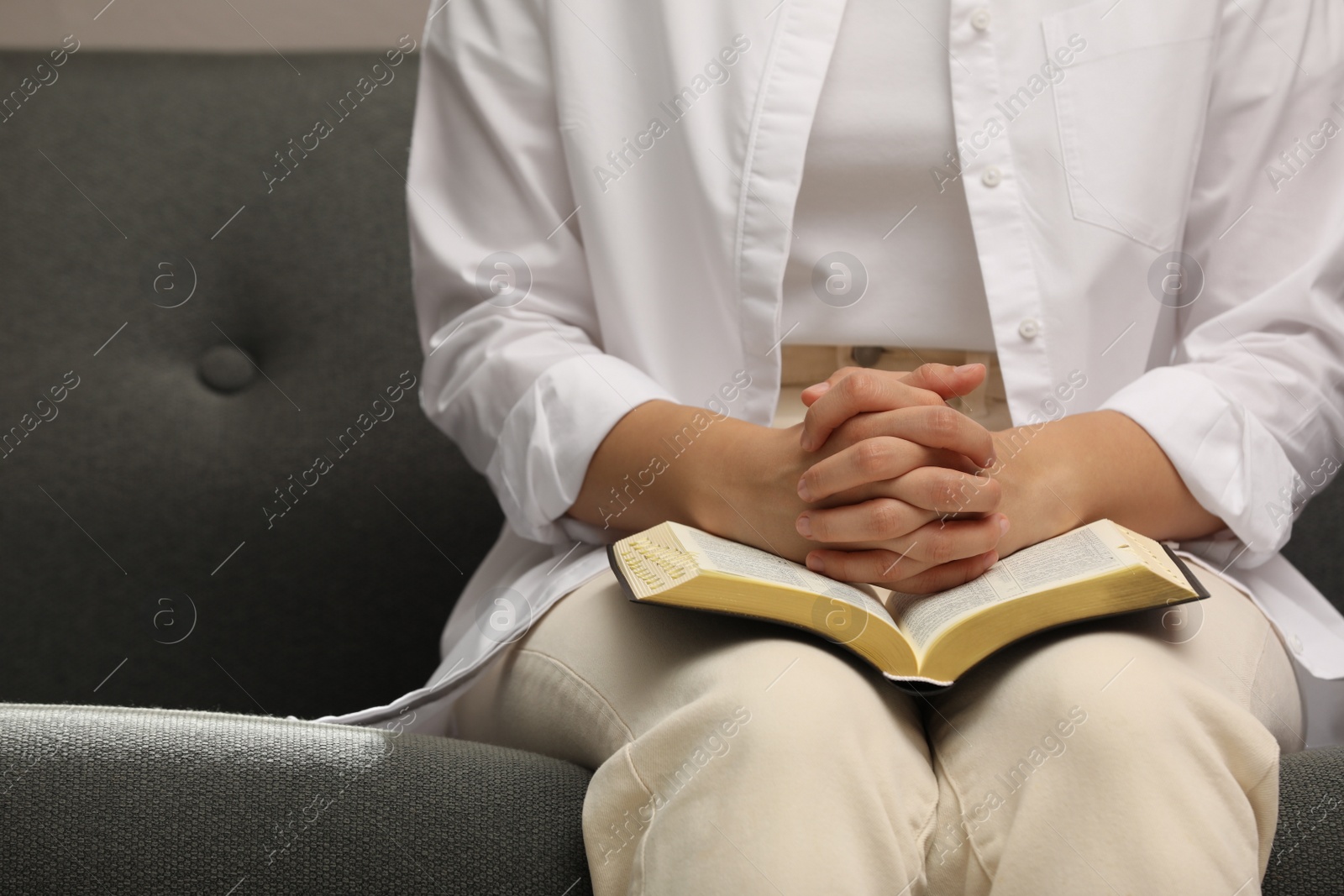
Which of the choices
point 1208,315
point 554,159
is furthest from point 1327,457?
point 554,159

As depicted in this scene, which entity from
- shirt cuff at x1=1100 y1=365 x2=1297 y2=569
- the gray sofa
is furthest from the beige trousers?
the gray sofa

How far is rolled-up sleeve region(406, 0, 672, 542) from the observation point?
79 cm

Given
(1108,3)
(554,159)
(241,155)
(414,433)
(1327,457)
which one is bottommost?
(1327,457)

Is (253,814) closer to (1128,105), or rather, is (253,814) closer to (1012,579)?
(1012,579)

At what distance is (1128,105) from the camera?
0.78 meters

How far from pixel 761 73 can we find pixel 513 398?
309mm

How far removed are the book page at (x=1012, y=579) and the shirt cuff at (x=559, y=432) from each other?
0.24 metres

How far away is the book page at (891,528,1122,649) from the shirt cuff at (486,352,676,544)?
24 centimetres

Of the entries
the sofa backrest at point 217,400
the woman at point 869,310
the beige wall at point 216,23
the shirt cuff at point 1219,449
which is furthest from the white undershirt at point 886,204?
the beige wall at point 216,23

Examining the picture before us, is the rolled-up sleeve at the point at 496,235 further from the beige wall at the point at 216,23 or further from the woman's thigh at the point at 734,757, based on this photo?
the beige wall at the point at 216,23

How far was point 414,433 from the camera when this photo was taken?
118 centimetres

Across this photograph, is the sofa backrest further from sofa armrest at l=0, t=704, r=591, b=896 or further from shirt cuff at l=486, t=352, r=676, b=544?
sofa armrest at l=0, t=704, r=591, b=896

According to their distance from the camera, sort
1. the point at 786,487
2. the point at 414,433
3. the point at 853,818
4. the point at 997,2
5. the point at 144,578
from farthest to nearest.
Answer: the point at 414,433
the point at 144,578
the point at 997,2
the point at 786,487
the point at 853,818

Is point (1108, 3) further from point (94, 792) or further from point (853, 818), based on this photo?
point (94, 792)
